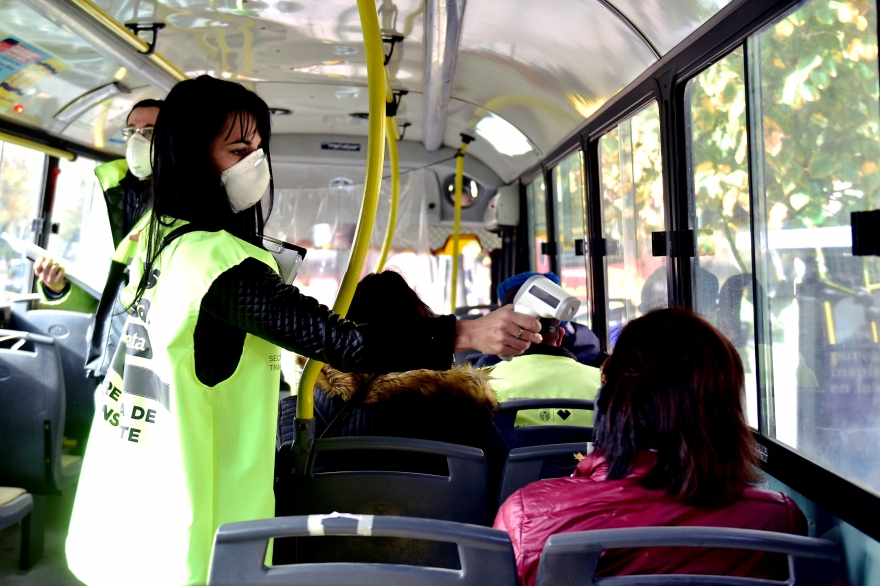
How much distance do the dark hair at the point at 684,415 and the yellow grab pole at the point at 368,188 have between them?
26.1 inches

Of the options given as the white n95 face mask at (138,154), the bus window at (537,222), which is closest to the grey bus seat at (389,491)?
the white n95 face mask at (138,154)

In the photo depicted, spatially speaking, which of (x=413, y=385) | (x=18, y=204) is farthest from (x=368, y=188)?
(x=18, y=204)

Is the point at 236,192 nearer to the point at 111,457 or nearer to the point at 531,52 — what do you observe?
the point at 111,457

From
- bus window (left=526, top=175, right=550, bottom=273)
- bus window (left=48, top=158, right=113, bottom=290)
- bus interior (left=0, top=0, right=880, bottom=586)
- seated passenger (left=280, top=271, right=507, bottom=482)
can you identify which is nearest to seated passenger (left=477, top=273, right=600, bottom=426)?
bus interior (left=0, top=0, right=880, bottom=586)

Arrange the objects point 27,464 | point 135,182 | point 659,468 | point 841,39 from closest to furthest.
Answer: point 659,468 → point 841,39 → point 135,182 → point 27,464

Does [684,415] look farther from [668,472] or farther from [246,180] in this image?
[246,180]

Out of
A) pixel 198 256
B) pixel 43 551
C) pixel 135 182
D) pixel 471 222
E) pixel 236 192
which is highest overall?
pixel 471 222

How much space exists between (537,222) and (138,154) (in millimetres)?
3910

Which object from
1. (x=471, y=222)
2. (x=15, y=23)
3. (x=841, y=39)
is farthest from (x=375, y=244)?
(x=841, y=39)

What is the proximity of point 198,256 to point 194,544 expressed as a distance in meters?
0.48

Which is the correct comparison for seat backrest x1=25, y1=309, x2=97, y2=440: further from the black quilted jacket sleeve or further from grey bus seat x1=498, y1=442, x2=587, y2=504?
the black quilted jacket sleeve

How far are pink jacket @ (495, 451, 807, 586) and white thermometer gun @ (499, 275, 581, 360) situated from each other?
34cm

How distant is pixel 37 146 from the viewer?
4.48 m

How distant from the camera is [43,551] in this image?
11.1ft
